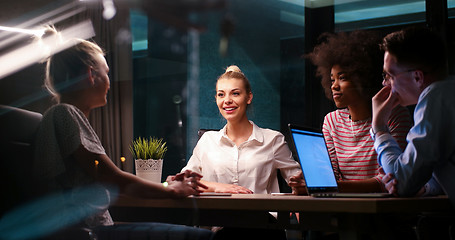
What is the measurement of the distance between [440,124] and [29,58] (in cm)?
320

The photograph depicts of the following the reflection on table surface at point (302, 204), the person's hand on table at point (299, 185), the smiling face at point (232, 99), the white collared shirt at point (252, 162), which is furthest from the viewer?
the smiling face at point (232, 99)

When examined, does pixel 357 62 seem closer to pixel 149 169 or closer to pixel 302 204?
pixel 149 169

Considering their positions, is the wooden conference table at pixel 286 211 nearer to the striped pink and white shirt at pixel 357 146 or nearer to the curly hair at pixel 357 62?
the striped pink and white shirt at pixel 357 146

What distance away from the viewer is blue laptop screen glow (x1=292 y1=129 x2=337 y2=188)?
137 centimetres

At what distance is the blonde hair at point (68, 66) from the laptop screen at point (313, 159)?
0.57 m

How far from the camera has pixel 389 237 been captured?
3.77 feet

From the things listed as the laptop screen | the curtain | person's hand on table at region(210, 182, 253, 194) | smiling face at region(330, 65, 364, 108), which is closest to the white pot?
person's hand on table at region(210, 182, 253, 194)

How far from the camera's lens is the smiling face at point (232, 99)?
2383 mm

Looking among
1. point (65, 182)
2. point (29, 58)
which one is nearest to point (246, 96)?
point (65, 182)

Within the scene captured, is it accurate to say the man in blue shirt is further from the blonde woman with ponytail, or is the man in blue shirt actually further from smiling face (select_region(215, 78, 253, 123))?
smiling face (select_region(215, 78, 253, 123))

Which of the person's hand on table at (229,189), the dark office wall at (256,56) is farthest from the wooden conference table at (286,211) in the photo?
the dark office wall at (256,56)

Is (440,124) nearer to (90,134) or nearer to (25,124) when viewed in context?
(90,134)

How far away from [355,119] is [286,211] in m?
0.82

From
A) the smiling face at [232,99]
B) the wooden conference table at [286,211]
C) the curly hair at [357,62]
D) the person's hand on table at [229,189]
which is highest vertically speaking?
the curly hair at [357,62]
